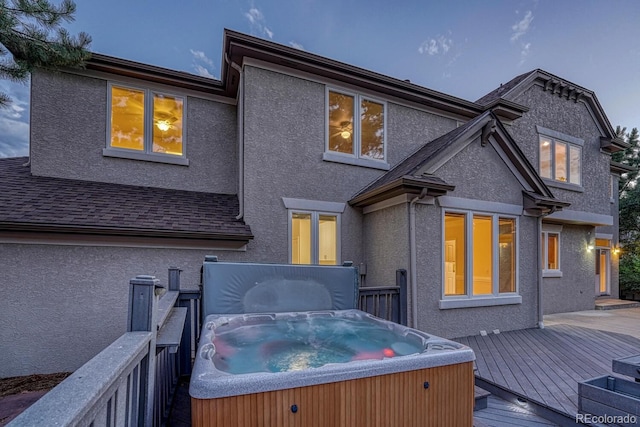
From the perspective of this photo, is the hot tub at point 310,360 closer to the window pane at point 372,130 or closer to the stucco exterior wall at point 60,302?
the stucco exterior wall at point 60,302

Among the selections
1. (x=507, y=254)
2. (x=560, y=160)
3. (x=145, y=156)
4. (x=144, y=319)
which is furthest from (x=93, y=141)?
(x=560, y=160)

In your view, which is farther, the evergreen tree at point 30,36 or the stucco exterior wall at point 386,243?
the stucco exterior wall at point 386,243

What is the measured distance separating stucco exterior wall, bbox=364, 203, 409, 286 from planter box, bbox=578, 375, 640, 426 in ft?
9.92

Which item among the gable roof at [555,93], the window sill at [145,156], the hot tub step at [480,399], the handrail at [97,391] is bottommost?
the hot tub step at [480,399]

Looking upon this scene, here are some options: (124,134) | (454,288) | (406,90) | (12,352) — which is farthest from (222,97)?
(454,288)

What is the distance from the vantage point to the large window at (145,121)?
7.22 meters

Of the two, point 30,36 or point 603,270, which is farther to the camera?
→ point 603,270

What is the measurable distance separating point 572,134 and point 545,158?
171 centimetres

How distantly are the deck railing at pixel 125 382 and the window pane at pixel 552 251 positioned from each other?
11.4 metres

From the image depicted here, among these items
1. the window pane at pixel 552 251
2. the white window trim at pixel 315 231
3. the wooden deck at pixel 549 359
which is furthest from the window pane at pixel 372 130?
the window pane at pixel 552 251

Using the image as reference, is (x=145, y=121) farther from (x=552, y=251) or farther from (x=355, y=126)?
(x=552, y=251)

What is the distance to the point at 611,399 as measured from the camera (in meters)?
3.39

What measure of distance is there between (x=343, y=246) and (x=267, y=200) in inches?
81.8

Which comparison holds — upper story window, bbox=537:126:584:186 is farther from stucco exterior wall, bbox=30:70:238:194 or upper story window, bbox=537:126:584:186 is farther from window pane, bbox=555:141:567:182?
stucco exterior wall, bbox=30:70:238:194
